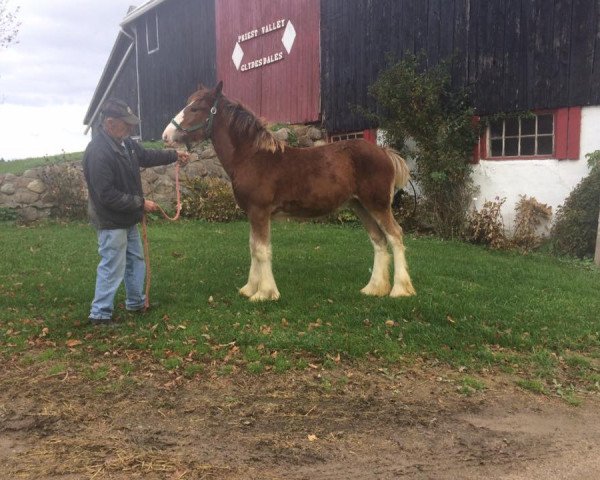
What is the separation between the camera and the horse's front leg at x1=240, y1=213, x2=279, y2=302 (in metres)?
5.90

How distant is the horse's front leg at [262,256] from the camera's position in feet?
19.4

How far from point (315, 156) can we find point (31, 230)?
790 centimetres

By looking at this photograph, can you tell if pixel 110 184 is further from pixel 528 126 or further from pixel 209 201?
pixel 528 126

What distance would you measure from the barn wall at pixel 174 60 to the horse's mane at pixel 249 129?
13.9 metres

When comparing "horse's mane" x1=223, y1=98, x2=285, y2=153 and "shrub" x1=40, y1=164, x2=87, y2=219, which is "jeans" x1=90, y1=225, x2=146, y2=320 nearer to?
"horse's mane" x1=223, y1=98, x2=285, y2=153

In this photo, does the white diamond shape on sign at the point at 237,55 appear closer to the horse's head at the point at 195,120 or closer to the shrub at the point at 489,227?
the shrub at the point at 489,227

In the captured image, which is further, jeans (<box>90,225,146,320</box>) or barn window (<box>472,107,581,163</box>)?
barn window (<box>472,107,581,163</box>)

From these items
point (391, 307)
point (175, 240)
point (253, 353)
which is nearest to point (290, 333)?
point (253, 353)

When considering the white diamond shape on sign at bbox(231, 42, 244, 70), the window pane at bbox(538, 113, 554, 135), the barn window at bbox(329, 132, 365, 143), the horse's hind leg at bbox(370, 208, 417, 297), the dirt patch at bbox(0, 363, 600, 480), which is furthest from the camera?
the white diamond shape on sign at bbox(231, 42, 244, 70)

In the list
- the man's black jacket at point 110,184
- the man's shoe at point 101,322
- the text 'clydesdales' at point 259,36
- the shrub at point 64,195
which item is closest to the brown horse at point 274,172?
the man's black jacket at point 110,184

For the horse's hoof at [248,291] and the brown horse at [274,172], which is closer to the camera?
the brown horse at [274,172]

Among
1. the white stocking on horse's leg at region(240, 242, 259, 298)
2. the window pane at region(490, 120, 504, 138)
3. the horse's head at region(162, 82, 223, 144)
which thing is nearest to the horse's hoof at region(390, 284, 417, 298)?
the white stocking on horse's leg at region(240, 242, 259, 298)

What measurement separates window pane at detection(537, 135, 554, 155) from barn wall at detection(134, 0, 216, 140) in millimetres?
12224

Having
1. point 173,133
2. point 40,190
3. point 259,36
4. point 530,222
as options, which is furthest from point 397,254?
point 259,36
